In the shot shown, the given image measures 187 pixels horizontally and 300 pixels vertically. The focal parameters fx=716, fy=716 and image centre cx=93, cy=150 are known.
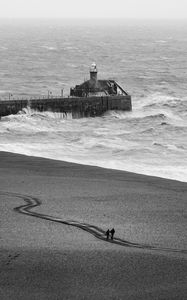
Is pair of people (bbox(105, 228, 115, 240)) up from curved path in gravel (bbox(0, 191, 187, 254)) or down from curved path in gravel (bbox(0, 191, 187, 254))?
up

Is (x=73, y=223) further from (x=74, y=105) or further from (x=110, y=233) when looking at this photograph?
(x=74, y=105)

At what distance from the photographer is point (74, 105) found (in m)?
55.8

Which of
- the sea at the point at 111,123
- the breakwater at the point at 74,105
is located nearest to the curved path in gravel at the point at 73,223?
the sea at the point at 111,123

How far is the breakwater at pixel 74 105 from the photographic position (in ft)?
175

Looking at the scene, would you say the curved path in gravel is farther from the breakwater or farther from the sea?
the breakwater

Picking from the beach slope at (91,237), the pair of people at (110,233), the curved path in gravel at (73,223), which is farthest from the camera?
Answer: the pair of people at (110,233)

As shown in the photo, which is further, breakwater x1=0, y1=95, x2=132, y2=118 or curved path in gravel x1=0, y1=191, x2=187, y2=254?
breakwater x1=0, y1=95, x2=132, y2=118

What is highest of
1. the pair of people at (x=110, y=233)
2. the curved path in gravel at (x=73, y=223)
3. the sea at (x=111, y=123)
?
the pair of people at (x=110, y=233)

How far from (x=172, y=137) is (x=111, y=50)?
91266 mm

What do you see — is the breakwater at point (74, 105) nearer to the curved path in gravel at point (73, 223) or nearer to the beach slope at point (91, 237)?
the beach slope at point (91, 237)

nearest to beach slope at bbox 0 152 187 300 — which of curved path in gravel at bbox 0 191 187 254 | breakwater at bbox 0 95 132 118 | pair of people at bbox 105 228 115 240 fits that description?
curved path in gravel at bbox 0 191 187 254

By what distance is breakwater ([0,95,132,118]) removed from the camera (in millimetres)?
53287

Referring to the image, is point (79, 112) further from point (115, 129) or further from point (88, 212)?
point (88, 212)

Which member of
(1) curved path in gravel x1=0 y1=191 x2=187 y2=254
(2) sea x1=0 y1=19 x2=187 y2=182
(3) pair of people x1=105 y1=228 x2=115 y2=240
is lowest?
(2) sea x1=0 y1=19 x2=187 y2=182
